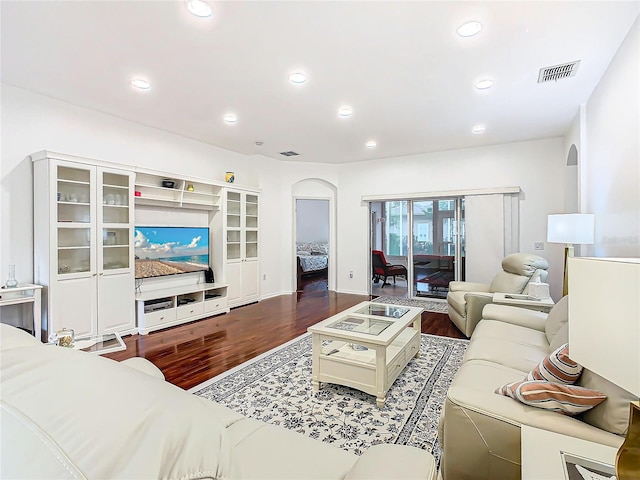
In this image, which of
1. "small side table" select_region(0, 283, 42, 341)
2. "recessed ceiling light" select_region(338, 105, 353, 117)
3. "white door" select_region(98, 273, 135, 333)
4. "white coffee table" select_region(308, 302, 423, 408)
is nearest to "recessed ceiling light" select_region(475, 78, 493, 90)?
"recessed ceiling light" select_region(338, 105, 353, 117)

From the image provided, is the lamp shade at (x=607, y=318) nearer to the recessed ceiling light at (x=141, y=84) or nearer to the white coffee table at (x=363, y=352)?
the white coffee table at (x=363, y=352)

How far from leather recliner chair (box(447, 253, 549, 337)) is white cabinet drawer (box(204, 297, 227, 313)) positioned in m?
3.43

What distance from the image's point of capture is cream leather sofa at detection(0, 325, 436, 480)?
1.69 ft

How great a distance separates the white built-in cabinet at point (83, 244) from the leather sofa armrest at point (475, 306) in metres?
4.16

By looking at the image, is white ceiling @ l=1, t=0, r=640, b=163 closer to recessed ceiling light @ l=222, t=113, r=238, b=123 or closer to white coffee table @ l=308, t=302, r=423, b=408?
recessed ceiling light @ l=222, t=113, r=238, b=123

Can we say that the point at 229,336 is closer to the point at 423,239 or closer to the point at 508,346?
the point at 508,346

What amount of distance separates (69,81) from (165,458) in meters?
3.98

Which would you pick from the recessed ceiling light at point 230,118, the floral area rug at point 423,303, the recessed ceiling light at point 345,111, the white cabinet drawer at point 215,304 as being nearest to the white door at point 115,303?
the white cabinet drawer at point 215,304

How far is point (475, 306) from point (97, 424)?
393 cm

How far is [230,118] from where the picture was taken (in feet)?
14.0

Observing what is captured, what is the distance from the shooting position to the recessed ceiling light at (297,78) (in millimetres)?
3050

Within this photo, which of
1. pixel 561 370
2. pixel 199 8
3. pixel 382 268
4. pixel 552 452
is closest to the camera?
pixel 552 452

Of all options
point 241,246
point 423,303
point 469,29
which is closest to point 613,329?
point 469,29

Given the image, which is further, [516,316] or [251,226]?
[251,226]
